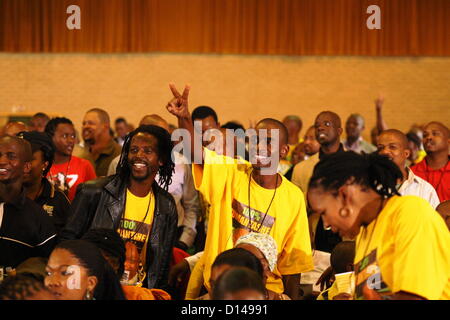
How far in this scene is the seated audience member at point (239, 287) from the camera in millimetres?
2828

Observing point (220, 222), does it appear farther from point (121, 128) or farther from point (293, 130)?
point (121, 128)

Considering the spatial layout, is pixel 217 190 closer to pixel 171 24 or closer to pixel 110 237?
pixel 110 237

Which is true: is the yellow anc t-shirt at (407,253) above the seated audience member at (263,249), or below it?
above

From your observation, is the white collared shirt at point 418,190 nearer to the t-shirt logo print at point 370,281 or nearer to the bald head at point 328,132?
the bald head at point 328,132

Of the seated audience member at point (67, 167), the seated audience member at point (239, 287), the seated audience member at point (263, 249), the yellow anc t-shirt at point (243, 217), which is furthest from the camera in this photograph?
the seated audience member at point (67, 167)

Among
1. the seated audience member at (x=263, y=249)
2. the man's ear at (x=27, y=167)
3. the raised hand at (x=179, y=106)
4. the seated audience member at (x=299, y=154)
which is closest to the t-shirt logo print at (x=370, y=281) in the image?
the seated audience member at (x=263, y=249)

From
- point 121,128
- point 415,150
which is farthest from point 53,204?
point 121,128

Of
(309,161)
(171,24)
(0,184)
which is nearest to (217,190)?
(0,184)

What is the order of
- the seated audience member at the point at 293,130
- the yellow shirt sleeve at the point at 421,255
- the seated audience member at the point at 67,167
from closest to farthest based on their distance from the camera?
the yellow shirt sleeve at the point at 421,255, the seated audience member at the point at 67,167, the seated audience member at the point at 293,130

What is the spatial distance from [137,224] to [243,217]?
0.73 m

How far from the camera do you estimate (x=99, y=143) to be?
24.2ft

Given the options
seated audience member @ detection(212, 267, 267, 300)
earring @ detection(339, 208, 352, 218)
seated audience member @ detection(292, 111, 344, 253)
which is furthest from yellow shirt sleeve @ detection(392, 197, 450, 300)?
seated audience member @ detection(292, 111, 344, 253)

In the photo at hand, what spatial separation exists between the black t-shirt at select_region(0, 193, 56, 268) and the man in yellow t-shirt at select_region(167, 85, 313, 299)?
3.23 feet

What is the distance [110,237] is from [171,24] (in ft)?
36.3
